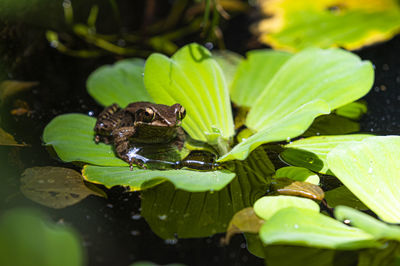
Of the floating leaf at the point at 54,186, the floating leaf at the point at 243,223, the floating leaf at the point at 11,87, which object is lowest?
the floating leaf at the point at 243,223

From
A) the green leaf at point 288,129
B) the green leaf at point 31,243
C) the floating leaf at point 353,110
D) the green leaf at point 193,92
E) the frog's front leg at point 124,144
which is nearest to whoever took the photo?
the green leaf at point 31,243

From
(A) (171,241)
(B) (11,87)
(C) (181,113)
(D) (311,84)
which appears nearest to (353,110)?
(D) (311,84)

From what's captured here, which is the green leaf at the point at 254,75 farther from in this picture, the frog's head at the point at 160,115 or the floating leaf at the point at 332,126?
the frog's head at the point at 160,115

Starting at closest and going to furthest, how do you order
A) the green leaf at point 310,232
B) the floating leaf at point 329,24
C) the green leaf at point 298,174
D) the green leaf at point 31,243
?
the green leaf at point 31,243 < the green leaf at point 310,232 < the green leaf at point 298,174 < the floating leaf at point 329,24

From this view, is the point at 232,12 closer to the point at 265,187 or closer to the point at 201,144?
the point at 201,144

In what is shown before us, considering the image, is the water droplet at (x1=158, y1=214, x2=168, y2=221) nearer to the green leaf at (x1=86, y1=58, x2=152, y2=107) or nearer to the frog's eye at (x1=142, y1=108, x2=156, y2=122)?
the frog's eye at (x1=142, y1=108, x2=156, y2=122)

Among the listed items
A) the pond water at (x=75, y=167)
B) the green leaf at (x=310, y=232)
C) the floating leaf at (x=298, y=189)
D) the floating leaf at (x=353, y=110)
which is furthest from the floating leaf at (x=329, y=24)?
the green leaf at (x=310, y=232)

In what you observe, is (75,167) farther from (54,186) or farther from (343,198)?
(343,198)
